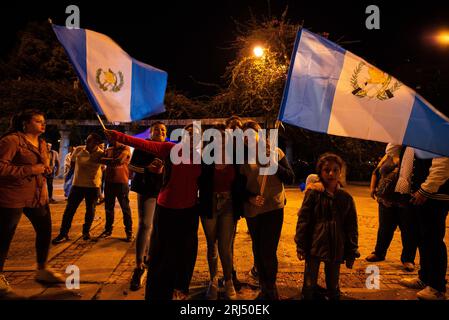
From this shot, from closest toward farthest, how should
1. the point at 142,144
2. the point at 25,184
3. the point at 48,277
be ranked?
the point at 142,144
the point at 25,184
the point at 48,277

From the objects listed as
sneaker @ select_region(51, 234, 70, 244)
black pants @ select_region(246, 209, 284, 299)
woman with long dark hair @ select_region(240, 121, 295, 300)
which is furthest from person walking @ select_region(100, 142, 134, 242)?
black pants @ select_region(246, 209, 284, 299)

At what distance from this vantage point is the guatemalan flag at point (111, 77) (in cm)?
359

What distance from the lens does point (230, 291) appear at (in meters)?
3.45

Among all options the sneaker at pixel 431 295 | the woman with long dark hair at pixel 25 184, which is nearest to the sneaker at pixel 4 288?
the woman with long dark hair at pixel 25 184

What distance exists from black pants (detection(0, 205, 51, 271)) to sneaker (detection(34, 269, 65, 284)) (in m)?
0.13

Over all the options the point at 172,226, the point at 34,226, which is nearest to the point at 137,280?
the point at 172,226

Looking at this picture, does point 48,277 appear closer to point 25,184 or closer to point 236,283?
point 25,184

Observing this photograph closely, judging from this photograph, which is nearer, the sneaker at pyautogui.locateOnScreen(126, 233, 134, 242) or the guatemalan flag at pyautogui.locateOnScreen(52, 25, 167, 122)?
the guatemalan flag at pyautogui.locateOnScreen(52, 25, 167, 122)

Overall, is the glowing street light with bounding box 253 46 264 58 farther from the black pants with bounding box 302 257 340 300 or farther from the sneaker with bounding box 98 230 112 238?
the black pants with bounding box 302 257 340 300

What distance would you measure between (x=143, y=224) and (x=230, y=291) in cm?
136

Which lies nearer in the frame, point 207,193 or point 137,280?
point 207,193

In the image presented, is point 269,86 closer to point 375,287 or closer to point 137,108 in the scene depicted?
point 137,108

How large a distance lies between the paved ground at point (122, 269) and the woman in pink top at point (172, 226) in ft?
1.63

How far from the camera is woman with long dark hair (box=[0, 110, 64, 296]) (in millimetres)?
3449
